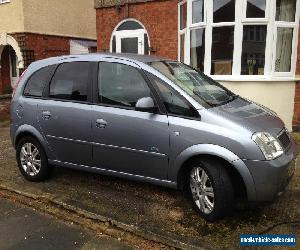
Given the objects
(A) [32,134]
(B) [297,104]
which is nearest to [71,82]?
(A) [32,134]

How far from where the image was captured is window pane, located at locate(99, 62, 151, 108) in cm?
438

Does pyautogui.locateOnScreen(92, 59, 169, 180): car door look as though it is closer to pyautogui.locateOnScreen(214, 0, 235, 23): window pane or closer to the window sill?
the window sill

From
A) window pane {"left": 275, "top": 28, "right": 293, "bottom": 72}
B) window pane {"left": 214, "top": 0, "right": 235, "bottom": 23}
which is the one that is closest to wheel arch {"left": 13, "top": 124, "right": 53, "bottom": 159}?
window pane {"left": 214, "top": 0, "right": 235, "bottom": 23}

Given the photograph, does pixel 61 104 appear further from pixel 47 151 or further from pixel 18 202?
pixel 18 202

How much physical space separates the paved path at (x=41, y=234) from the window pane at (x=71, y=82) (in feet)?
5.33

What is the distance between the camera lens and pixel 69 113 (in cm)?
482

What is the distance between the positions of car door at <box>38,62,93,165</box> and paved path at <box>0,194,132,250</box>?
0.93m

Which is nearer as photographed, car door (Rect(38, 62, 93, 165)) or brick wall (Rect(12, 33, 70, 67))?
car door (Rect(38, 62, 93, 165))

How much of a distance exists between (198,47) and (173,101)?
5.58m

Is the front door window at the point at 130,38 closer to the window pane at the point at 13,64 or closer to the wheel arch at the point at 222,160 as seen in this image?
the wheel arch at the point at 222,160

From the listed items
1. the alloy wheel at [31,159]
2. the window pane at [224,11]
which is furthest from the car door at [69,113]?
the window pane at [224,11]

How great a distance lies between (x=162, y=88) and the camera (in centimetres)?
422

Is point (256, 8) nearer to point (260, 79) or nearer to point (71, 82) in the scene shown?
point (260, 79)

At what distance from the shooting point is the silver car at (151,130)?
373 cm
